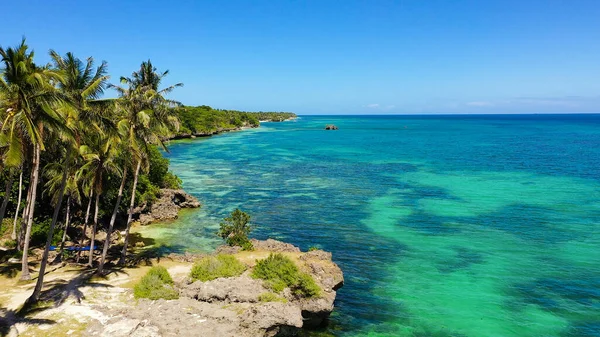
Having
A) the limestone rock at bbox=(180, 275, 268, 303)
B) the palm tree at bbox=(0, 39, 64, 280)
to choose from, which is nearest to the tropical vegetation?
the palm tree at bbox=(0, 39, 64, 280)

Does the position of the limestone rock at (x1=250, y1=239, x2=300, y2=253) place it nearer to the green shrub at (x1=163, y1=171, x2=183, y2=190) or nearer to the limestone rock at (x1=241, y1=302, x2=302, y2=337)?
the limestone rock at (x1=241, y1=302, x2=302, y2=337)

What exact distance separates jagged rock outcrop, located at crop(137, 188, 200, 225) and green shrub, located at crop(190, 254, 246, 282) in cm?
2148

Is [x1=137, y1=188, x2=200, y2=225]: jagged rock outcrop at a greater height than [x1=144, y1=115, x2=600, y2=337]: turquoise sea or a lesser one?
greater

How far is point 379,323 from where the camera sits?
79.1 ft

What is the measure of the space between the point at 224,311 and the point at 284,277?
450 centimetres

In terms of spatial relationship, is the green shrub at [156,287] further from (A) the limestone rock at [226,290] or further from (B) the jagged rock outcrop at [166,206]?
(B) the jagged rock outcrop at [166,206]

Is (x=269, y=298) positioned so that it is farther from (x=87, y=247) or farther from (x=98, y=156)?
(x=87, y=247)

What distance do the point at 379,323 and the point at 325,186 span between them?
42.3m

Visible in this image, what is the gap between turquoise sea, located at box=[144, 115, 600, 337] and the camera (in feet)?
83.9

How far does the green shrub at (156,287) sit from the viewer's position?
22.3m

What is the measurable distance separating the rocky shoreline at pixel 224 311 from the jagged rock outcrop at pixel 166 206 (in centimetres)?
2103

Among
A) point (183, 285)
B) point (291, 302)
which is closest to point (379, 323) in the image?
point (291, 302)

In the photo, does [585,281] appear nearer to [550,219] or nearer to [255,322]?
[550,219]

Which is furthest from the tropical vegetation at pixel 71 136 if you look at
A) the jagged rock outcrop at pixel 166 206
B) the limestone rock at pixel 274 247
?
the limestone rock at pixel 274 247
